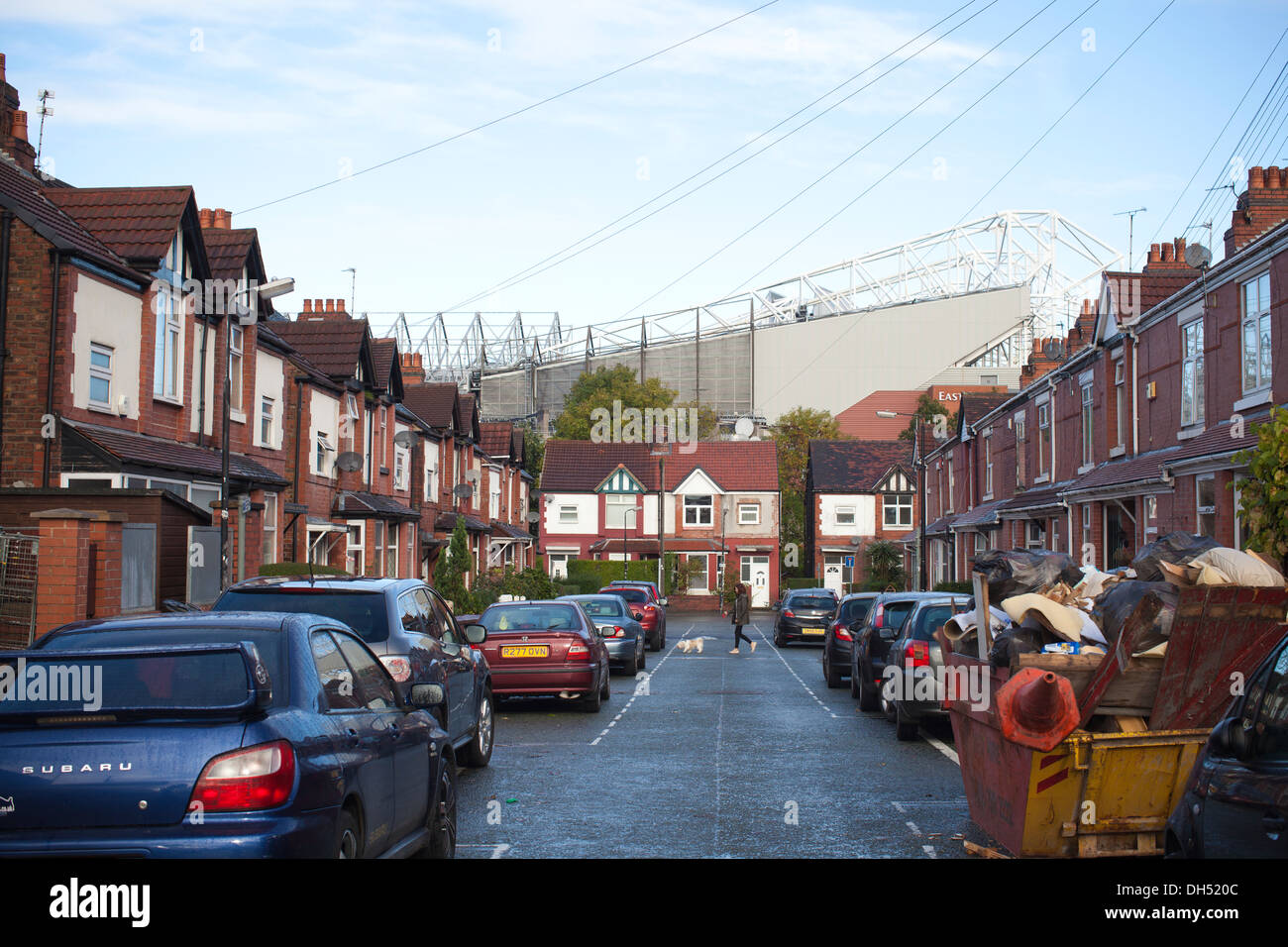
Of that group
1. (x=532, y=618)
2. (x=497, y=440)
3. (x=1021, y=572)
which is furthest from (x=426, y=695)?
(x=497, y=440)

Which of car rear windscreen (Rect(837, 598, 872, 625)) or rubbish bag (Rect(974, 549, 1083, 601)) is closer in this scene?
rubbish bag (Rect(974, 549, 1083, 601))

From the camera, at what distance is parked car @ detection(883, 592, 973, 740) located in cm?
1388

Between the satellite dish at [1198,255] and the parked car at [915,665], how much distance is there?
8529mm

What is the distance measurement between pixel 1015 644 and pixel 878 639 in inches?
350

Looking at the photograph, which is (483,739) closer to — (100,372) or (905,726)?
(905,726)

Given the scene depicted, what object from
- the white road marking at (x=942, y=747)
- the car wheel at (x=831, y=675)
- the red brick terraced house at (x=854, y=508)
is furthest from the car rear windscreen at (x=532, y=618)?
the red brick terraced house at (x=854, y=508)

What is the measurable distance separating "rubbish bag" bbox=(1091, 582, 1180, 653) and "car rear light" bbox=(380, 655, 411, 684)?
512cm

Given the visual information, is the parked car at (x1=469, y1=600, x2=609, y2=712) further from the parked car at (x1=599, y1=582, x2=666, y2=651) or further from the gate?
the parked car at (x1=599, y1=582, x2=666, y2=651)

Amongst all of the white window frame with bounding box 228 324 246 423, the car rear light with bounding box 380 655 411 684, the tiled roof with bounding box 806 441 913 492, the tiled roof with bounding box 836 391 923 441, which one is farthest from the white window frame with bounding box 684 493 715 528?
the car rear light with bounding box 380 655 411 684

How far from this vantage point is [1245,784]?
4852 millimetres

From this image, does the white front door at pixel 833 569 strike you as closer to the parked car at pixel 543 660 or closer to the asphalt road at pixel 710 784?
the asphalt road at pixel 710 784

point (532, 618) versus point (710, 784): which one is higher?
point (532, 618)

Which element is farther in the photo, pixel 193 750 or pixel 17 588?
pixel 17 588
